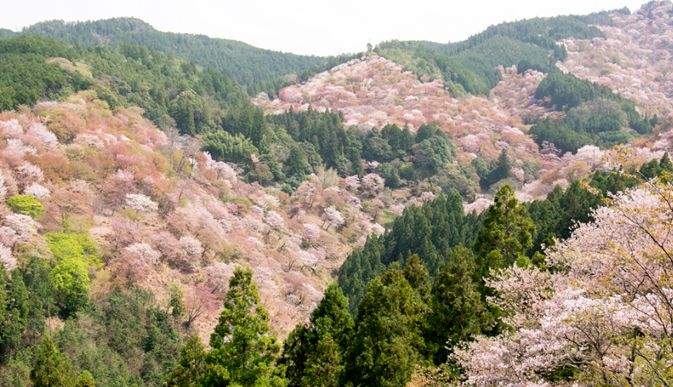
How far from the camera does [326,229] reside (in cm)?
7569

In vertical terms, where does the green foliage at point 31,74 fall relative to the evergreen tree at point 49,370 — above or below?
above

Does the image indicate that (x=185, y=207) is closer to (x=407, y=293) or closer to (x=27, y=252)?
(x=27, y=252)

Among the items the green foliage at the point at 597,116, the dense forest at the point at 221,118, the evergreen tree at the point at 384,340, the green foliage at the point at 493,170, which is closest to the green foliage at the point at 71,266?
the dense forest at the point at 221,118

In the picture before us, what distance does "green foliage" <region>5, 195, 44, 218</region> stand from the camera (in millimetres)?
45844

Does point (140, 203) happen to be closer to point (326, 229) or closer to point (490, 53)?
point (326, 229)

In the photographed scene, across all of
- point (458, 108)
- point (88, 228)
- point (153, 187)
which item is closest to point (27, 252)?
point (88, 228)

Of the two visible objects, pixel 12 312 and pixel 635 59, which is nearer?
pixel 12 312

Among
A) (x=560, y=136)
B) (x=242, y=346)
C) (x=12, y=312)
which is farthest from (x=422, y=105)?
(x=242, y=346)

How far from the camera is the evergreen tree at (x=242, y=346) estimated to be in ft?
73.9

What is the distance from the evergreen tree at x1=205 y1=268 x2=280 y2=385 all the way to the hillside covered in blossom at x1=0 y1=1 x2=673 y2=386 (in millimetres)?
81

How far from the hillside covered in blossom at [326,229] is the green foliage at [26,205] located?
0.17 m

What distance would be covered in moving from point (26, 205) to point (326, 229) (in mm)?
37026

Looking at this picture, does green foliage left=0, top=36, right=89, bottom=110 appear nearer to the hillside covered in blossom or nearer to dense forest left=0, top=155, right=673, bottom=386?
the hillside covered in blossom

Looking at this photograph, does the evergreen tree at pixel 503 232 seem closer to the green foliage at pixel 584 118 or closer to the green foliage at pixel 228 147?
the green foliage at pixel 228 147
